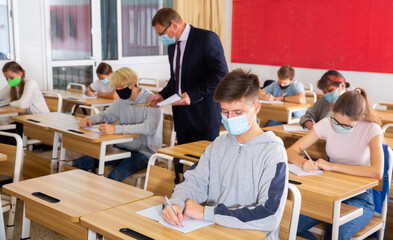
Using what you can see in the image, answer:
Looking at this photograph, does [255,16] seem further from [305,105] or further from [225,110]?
[225,110]

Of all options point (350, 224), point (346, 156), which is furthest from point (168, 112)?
point (350, 224)

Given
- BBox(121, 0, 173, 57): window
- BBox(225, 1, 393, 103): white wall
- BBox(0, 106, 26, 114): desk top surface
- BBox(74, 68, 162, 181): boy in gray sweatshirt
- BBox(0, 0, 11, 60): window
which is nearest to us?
BBox(74, 68, 162, 181): boy in gray sweatshirt

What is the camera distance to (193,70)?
10.1ft

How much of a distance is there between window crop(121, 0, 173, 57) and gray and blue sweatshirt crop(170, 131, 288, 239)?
5.66m

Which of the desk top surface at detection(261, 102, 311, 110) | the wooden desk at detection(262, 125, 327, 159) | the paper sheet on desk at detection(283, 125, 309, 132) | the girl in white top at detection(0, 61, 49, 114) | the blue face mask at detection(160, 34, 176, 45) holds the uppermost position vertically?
the blue face mask at detection(160, 34, 176, 45)

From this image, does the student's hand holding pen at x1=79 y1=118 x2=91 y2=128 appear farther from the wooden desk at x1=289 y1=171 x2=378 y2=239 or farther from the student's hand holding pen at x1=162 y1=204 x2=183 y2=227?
the student's hand holding pen at x1=162 y1=204 x2=183 y2=227

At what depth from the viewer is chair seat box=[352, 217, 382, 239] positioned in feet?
7.86

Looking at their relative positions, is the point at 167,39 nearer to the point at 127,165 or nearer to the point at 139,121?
the point at 139,121

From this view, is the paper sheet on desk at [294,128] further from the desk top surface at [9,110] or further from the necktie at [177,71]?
the desk top surface at [9,110]

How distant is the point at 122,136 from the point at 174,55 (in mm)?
708

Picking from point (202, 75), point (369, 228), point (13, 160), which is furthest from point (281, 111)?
point (13, 160)

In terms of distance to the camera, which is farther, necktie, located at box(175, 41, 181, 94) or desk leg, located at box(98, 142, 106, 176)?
desk leg, located at box(98, 142, 106, 176)

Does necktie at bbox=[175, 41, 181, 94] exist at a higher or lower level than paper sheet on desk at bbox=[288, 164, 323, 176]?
higher

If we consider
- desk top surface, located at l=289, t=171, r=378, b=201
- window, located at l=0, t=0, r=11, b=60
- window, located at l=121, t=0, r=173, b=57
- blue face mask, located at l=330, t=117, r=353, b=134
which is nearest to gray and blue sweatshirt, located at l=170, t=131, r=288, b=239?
desk top surface, located at l=289, t=171, r=378, b=201
